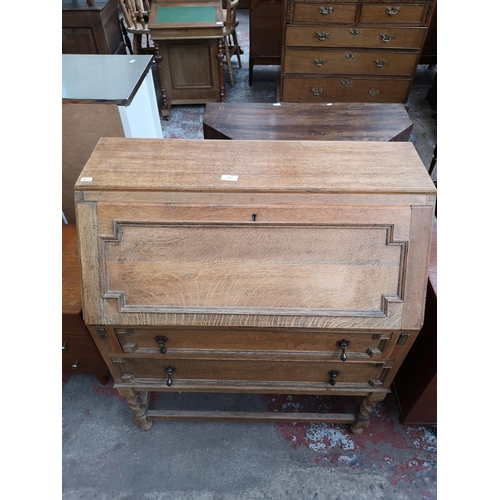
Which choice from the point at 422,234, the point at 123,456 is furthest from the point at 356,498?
the point at 422,234

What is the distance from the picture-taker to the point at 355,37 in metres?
3.24

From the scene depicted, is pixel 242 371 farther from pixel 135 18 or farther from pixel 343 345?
pixel 135 18

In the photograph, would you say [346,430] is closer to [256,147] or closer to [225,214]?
[225,214]

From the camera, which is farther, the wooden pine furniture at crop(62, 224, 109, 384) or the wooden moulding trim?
the wooden moulding trim

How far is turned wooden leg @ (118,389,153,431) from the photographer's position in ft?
4.89

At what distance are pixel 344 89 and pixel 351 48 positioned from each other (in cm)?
36

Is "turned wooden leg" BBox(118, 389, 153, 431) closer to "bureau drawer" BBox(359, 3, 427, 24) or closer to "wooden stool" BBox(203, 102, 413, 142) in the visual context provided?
"wooden stool" BBox(203, 102, 413, 142)

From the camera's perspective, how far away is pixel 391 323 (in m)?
1.12

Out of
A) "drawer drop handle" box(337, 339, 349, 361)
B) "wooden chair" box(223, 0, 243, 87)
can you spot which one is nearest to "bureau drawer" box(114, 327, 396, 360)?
"drawer drop handle" box(337, 339, 349, 361)

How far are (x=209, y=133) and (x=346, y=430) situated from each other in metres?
1.85

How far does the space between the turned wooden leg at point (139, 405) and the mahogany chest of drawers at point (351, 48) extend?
119 inches

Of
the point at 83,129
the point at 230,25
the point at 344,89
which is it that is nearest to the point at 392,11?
the point at 344,89

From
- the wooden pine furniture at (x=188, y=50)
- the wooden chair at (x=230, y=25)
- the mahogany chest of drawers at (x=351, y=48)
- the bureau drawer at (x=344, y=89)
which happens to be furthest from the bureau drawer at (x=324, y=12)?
the wooden chair at (x=230, y=25)

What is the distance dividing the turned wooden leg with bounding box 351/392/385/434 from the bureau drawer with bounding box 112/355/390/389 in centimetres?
10
